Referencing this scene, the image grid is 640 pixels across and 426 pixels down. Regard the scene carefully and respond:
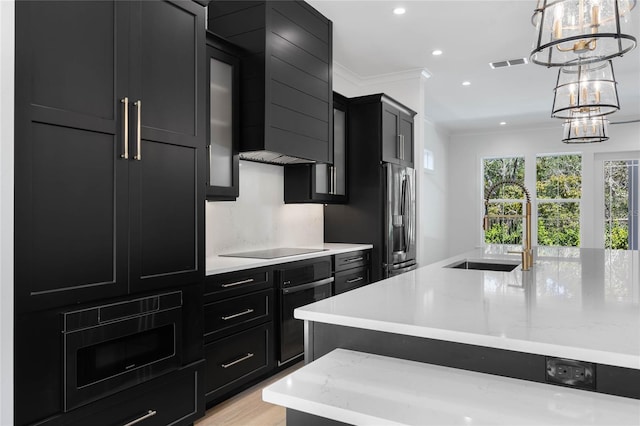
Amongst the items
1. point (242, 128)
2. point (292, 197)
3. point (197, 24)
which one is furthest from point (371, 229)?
point (197, 24)

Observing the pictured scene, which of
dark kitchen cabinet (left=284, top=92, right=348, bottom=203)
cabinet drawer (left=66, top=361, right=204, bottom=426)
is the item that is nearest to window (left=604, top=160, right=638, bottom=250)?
dark kitchen cabinet (left=284, top=92, right=348, bottom=203)

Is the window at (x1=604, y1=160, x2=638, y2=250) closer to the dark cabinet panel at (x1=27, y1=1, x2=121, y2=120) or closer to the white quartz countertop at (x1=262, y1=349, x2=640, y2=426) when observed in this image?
the white quartz countertop at (x1=262, y1=349, x2=640, y2=426)

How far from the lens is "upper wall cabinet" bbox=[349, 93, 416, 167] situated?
456 centimetres

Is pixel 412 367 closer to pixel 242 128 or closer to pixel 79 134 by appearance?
pixel 79 134

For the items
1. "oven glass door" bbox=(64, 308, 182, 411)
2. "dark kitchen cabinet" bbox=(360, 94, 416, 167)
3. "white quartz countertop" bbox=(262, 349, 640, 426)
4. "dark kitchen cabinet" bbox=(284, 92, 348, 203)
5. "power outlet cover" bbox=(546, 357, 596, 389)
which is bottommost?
"oven glass door" bbox=(64, 308, 182, 411)

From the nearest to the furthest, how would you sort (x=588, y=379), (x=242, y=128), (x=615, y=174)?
(x=588, y=379)
(x=242, y=128)
(x=615, y=174)

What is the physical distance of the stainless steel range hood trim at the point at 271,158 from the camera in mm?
3307

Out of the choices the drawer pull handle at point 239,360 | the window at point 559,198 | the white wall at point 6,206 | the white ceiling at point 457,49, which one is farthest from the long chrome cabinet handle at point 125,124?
the window at point 559,198

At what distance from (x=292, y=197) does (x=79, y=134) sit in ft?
8.06

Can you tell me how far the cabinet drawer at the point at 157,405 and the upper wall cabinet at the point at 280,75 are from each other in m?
1.59

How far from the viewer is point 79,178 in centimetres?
181

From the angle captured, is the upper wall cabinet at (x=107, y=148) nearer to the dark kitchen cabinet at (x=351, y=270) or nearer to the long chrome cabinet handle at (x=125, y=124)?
the long chrome cabinet handle at (x=125, y=124)

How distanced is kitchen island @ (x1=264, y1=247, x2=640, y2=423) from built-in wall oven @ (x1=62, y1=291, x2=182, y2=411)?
0.96 m

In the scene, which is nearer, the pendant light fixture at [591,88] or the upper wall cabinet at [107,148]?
the upper wall cabinet at [107,148]
